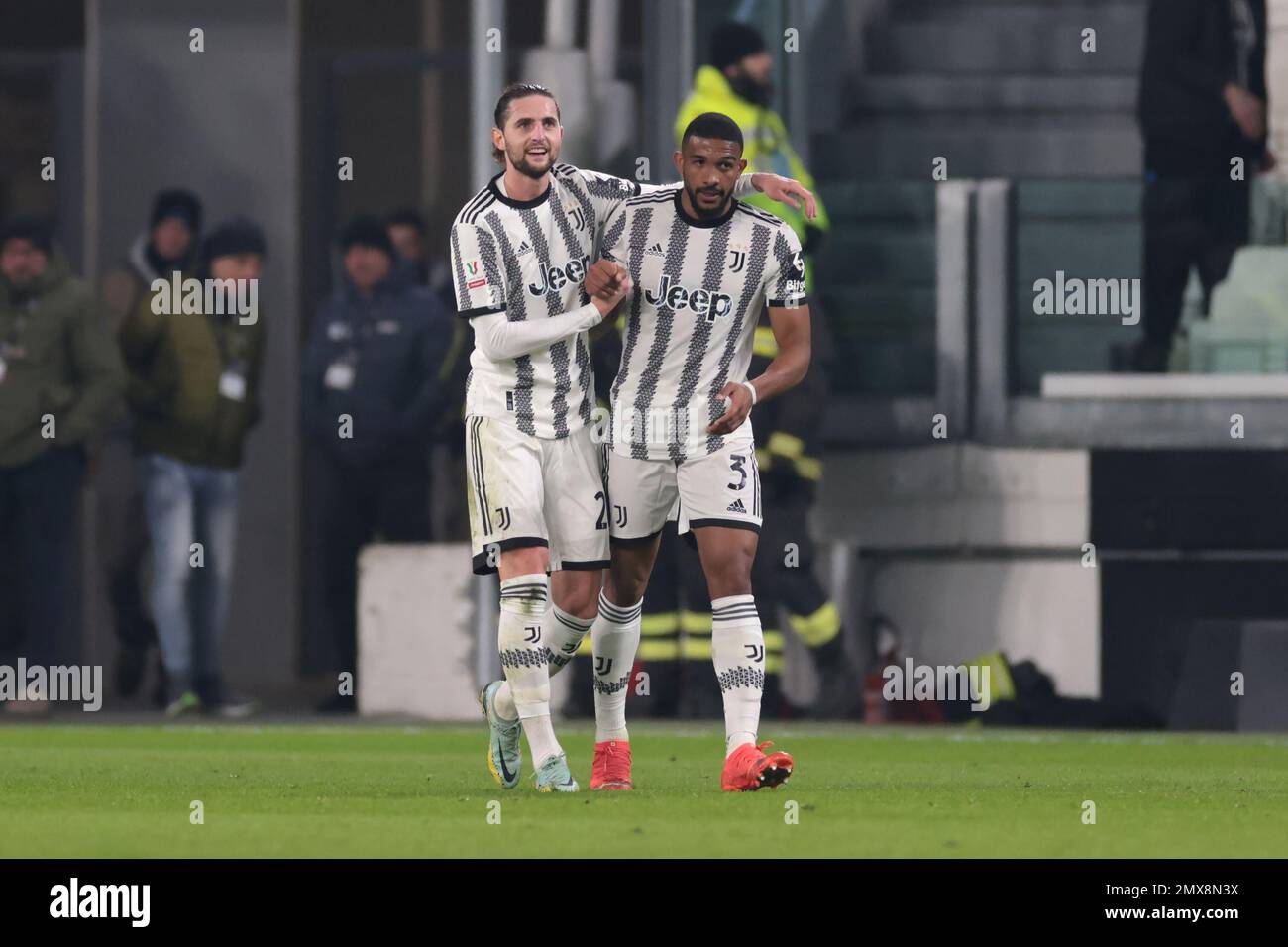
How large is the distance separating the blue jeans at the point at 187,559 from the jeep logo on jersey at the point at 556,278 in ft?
19.3

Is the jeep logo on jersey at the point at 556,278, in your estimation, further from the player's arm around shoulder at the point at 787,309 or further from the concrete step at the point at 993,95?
the concrete step at the point at 993,95

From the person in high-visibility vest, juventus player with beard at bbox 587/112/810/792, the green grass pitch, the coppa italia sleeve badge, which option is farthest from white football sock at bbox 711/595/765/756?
the person in high-visibility vest

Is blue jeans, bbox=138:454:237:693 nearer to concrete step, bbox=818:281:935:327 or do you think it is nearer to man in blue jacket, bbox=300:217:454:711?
man in blue jacket, bbox=300:217:454:711

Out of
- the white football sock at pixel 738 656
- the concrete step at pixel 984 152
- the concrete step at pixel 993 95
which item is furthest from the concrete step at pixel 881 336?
the white football sock at pixel 738 656

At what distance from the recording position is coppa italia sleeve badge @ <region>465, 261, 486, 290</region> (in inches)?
357

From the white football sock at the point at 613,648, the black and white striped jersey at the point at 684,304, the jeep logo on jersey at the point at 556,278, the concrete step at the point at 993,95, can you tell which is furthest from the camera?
the concrete step at the point at 993,95

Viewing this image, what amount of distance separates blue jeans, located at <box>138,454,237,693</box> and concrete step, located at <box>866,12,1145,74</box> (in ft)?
15.7

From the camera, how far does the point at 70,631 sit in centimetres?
1742

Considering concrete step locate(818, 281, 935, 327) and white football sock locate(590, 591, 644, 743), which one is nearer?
white football sock locate(590, 591, 644, 743)

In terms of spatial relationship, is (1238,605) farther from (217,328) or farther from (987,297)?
(217,328)

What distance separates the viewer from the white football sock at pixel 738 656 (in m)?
9.08

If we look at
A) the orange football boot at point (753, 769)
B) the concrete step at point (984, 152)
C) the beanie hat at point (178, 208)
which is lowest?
the orange football boot at point (753, 769)

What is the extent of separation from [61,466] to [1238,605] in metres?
5.35
